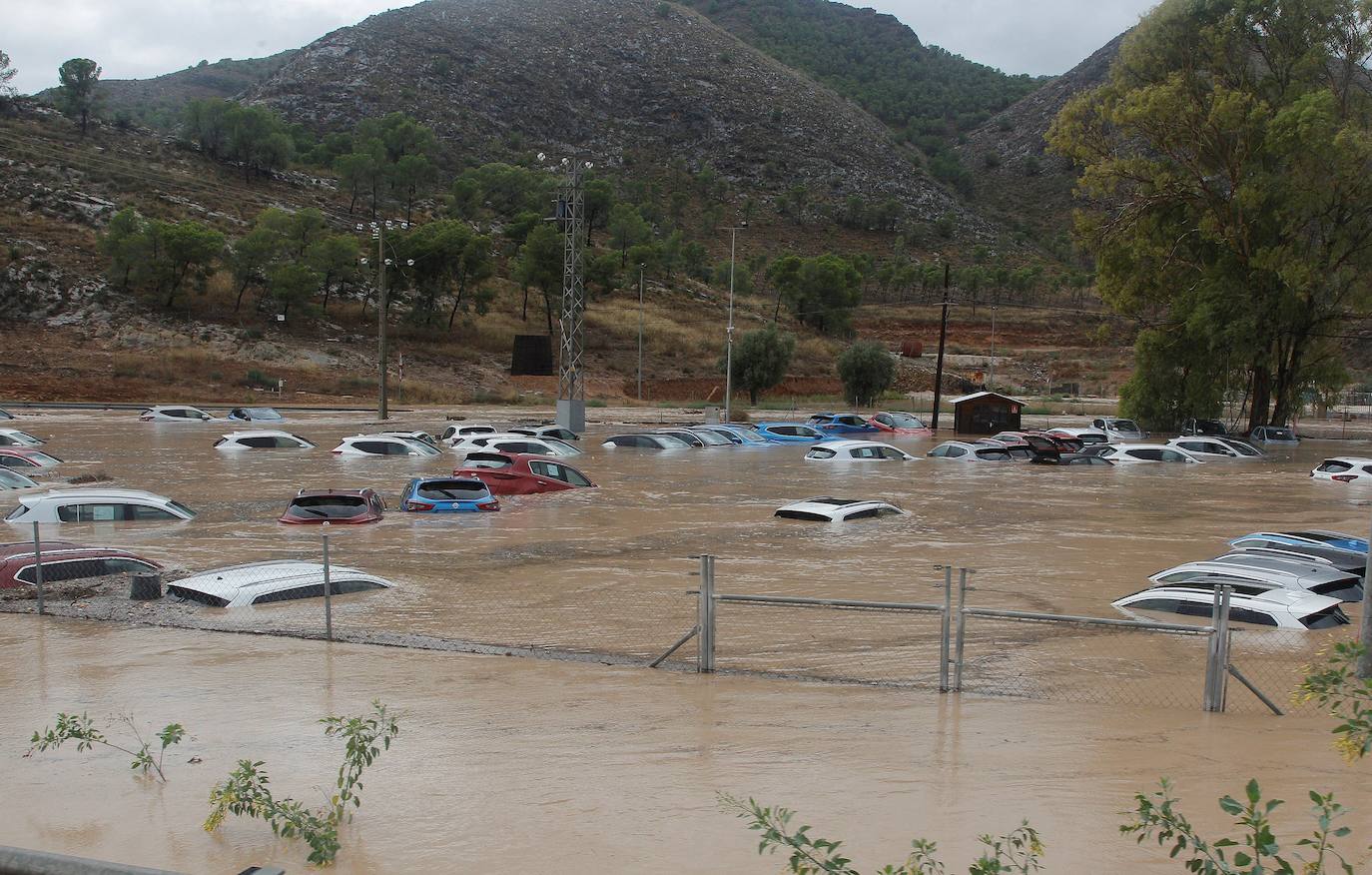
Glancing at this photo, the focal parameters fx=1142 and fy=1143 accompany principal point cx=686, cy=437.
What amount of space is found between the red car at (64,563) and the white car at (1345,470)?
102 ft

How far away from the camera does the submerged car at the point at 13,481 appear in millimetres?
23328

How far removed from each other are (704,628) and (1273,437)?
4557 cm

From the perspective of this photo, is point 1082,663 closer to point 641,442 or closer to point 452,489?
point 452,489

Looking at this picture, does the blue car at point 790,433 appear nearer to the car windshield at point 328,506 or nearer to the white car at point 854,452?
the white car at point 854,452

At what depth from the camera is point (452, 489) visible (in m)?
22.3

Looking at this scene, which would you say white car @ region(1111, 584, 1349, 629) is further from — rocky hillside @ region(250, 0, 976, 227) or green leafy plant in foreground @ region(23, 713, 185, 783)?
rocky hillside @ region(250, 0, 976, 227)

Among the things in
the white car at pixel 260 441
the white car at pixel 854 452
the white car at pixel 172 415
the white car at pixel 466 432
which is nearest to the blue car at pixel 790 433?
the white car at pixel 854 452

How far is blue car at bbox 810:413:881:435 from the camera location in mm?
46750

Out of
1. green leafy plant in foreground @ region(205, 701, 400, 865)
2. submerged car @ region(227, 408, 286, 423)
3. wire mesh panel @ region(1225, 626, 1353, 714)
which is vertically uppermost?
green leafy plant in foreground @ region(205, 701, 400, 865)

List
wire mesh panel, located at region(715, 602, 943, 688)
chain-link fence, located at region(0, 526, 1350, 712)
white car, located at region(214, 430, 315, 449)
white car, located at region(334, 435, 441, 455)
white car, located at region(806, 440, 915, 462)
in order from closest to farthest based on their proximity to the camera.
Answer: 1. chain-link fence, located at region(0, 526, 1350, 712)
2. wire mesh panel, located at region(715, 602, 943, 688)
3. white car, located at region(334, 435, 441, 455)
4. white car, located at region(214, 430, 315, 449)
5. white car, located at region(806, 440, 915, 462)

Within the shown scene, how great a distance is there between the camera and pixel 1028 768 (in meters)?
7.77

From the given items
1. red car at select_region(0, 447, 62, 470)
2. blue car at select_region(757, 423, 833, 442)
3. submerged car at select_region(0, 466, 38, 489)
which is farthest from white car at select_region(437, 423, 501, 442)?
submerged car at select_region(0, 466, 38, 489)

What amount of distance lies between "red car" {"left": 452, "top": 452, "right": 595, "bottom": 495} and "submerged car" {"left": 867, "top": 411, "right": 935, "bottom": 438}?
82.2ft

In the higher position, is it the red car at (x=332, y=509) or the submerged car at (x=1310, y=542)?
the submerged car at (x=1310, y=542)
